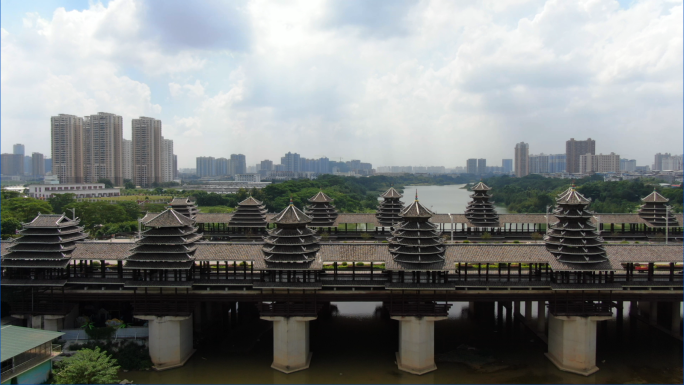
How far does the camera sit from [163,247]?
961 inches

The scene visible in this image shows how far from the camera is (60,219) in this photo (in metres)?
26.2

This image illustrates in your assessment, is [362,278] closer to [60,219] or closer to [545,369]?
[545,369]

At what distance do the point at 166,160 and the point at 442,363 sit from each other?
466ft

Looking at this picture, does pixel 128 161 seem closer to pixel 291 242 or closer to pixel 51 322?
pixel 51 322

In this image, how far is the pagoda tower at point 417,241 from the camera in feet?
78.1

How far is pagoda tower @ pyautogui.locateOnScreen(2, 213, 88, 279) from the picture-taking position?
25156mm

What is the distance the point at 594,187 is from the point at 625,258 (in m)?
87.2

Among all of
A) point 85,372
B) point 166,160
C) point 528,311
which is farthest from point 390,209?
point 166,160

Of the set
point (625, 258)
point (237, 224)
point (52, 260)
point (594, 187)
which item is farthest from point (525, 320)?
point (594, 187)

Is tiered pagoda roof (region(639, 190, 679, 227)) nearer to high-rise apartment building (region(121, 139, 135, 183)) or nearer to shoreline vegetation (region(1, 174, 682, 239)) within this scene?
shoreline vegetation (region(1, 174, 682, 239))

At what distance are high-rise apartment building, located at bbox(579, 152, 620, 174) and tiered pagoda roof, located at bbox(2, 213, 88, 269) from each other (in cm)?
19989

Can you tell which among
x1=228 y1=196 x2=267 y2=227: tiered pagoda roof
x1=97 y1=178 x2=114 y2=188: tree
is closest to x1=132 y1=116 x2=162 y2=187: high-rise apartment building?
x1=97 y1=178 x2=114 y2=188: tree

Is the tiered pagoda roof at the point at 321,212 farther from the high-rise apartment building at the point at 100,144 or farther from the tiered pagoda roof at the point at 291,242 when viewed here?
the high-rise apartment building at the point at 100,144

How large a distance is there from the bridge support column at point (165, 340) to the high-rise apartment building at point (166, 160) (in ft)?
402
